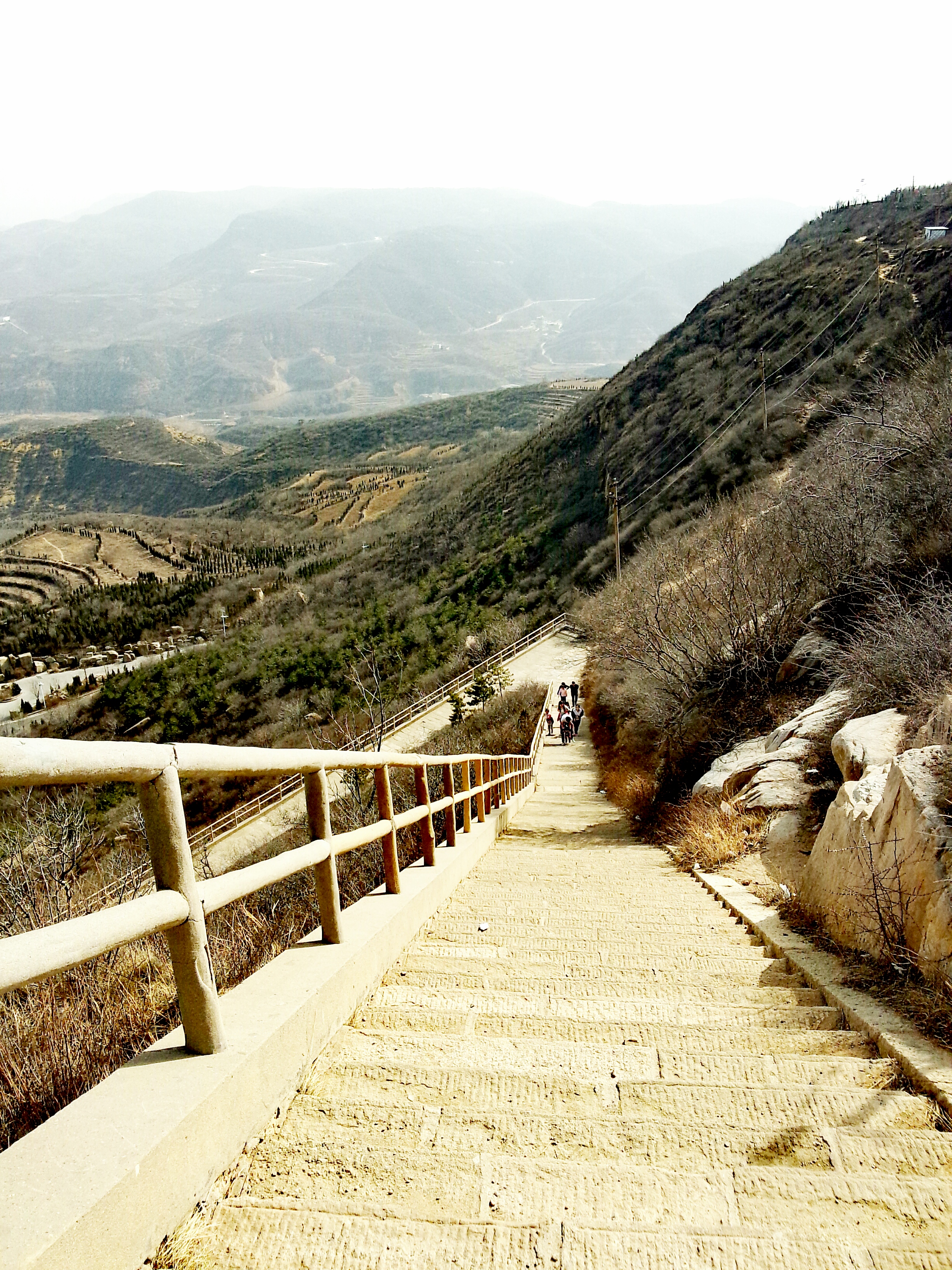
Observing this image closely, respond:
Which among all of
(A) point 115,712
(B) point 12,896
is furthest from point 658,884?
(A) point 115,712

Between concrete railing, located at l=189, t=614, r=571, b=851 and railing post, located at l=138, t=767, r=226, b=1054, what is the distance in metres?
13.9

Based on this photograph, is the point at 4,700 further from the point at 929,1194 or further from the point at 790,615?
the point at 929,1194

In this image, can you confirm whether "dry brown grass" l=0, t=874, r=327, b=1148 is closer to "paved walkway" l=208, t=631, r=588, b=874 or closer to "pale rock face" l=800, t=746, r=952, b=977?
"pale rock face" l=800, t=746, r=952, b=977

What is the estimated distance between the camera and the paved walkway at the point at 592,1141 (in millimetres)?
1854

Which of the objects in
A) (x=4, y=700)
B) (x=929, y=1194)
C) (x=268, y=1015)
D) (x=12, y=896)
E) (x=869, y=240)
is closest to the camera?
(x=929, y=1194)

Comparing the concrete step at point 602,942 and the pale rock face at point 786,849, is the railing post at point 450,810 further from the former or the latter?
the pale rock face at point 786,849

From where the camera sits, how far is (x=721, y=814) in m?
8.76

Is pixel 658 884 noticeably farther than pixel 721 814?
No

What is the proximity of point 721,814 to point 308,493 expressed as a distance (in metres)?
124

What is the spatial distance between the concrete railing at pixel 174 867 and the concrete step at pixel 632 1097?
54cm

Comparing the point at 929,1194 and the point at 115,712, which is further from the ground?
the point at 929,1194

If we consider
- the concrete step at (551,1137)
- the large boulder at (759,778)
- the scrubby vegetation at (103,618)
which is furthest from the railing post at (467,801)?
the scrubby vegetation at (103,618)

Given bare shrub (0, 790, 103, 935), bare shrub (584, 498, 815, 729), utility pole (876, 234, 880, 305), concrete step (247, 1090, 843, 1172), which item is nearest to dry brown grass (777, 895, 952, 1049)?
concrete step (247, 1090, 843, 1172)

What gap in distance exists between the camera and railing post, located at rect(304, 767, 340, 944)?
10.8ft
